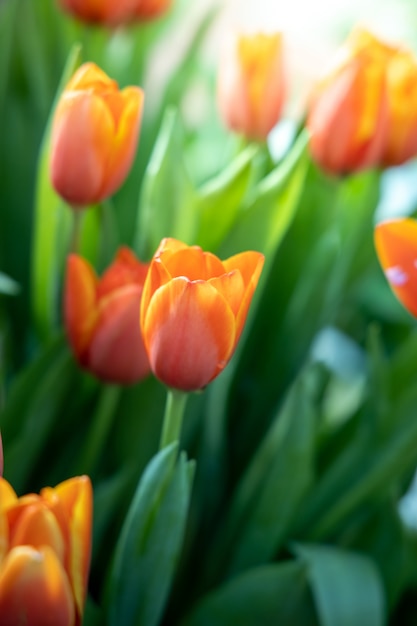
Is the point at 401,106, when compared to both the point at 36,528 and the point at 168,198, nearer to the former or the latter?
the point at 168,198

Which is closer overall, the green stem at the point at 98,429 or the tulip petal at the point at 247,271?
the tulip petal at the point at 247,271

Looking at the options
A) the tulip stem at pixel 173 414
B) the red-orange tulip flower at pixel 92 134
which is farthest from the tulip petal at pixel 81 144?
the tulip stem at pixel 173 414

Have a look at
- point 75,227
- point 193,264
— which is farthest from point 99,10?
point 193,264

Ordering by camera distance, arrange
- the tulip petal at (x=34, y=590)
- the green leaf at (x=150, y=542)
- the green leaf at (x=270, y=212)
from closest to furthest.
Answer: the tulip petal at (x=34, y=590) → the green leaf at (x=150, y=542) → the green leaf at (x=270, y=212)

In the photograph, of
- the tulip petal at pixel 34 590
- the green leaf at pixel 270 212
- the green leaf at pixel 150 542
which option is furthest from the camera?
the green leaf at pixel 270 212

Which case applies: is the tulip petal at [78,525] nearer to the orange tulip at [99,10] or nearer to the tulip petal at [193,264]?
the tulip petal at [193,264]

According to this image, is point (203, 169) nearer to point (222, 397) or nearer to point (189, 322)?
point (222, 397)
